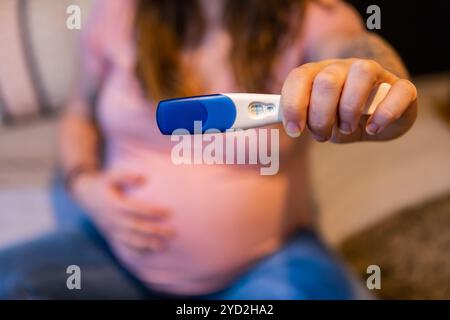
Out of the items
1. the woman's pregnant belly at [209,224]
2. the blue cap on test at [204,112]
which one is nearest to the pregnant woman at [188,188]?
the woman's pregnant belly at [209,224]

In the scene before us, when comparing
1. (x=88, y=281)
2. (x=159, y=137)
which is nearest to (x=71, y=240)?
(x=88, y=281)

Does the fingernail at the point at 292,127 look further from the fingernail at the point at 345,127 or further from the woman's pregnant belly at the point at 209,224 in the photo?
the woman's pregnant belly at the point at 209,224

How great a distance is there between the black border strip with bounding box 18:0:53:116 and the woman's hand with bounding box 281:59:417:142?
42cm

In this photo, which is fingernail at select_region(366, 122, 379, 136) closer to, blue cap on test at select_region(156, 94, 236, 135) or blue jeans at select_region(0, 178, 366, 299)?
blue cap on test at select_region(156, 94, 236, 135)

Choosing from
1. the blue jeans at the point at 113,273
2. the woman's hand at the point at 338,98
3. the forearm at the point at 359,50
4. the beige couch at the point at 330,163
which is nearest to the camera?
the woman's hand at the point at 338,98

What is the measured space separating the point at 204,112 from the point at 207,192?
0.21m

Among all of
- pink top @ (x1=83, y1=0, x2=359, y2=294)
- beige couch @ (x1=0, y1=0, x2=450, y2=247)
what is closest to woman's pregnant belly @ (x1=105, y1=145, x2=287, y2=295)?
pink top @ (x1=83, y1=0, x2=359, y2=294)

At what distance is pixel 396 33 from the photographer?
664mm

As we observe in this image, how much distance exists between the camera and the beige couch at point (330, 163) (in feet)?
2.24

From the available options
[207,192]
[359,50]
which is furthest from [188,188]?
[359,50]
